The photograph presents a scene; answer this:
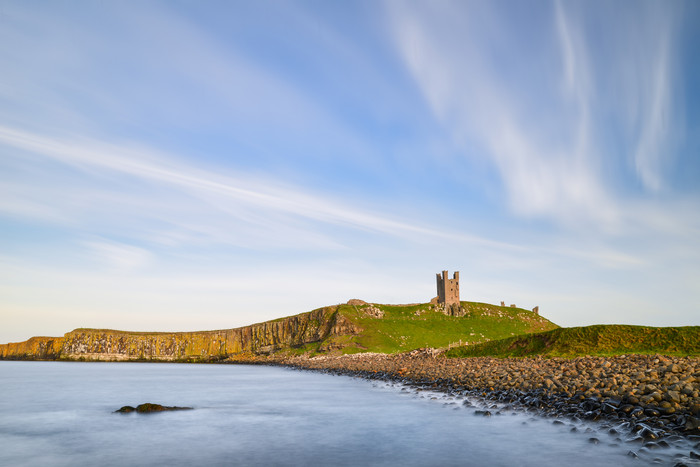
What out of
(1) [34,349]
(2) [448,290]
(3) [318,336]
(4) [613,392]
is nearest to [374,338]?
(3) [318,336]

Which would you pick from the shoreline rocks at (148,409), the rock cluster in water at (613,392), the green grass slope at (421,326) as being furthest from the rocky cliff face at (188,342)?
the shoreline rocks at (148,409)

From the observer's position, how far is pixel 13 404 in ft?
109

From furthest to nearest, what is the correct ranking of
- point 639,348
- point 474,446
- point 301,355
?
1. point 301,355
2. point 639,348
3. point 474,446

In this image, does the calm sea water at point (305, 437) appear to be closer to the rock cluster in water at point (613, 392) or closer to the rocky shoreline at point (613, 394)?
the rocky shoreline at point (613, 394)

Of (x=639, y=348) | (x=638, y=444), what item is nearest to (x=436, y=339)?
(x=639, y=348)

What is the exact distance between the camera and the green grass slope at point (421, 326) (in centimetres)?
8956

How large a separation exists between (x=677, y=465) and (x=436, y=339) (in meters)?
83.3

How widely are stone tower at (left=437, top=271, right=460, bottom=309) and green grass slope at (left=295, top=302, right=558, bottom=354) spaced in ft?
10.3

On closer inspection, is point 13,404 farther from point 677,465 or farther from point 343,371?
point 677,465

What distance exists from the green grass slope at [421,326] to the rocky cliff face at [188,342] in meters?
7.14

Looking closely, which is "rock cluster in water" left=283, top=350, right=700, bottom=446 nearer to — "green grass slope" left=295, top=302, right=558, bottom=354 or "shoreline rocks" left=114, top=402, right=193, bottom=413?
"shoreline rocks" left=114, top=402, right=193, bottom=413

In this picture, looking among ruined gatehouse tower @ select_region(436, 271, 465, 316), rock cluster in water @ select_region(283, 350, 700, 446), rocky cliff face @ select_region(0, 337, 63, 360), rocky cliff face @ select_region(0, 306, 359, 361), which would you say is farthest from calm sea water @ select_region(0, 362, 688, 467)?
rocky cliff face @ select_region(0, 337, 63, 360)

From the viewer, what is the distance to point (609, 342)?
128 ft

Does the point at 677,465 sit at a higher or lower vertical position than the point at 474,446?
higher
